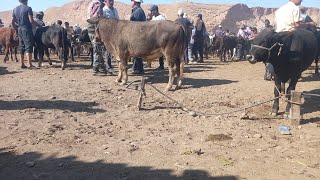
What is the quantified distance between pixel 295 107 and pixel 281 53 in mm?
1103

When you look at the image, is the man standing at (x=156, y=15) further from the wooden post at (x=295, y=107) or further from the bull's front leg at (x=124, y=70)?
the wooden post at (x=295, y=107)

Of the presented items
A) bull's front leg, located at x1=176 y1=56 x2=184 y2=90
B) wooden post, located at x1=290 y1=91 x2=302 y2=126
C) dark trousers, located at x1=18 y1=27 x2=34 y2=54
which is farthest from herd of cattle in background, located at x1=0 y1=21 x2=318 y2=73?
wooden post, located at x1=290 y1=91 x2=302 y2=126

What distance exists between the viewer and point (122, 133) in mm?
6180

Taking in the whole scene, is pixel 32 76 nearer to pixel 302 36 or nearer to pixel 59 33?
pixel 59 33

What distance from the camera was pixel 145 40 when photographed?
944 centimetres

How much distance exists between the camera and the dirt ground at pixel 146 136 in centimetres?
476

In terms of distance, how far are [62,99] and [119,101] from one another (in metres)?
1.26

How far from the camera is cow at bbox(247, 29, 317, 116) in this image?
22.6 feet

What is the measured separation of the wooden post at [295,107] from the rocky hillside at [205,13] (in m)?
55.5

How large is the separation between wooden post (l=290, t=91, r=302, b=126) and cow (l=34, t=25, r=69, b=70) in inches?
345

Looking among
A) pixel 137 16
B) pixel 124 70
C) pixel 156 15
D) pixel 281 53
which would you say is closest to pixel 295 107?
pixel 281 53

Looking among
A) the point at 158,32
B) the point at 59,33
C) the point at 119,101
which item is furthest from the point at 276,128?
the point at 59,33

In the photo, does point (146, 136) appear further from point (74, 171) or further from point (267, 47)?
point (267, 47)

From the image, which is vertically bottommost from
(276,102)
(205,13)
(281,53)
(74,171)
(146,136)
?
(74,171)
